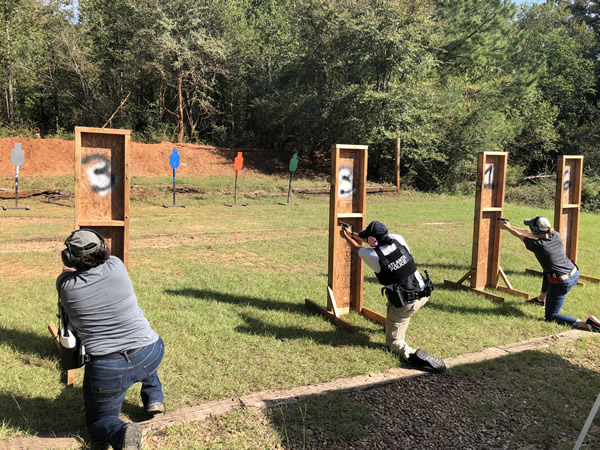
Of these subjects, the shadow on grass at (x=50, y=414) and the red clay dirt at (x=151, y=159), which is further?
the red clay dirt at (x=151, y=159)

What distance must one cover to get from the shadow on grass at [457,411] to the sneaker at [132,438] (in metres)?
1.02

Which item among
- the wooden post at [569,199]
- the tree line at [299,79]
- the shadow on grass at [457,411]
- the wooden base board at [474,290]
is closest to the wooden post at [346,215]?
the shadow on grass at [457,411]

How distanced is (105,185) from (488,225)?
20.1ft

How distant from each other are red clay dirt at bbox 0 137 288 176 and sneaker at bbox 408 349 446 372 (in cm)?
2199

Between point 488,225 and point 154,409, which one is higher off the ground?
point 488,225

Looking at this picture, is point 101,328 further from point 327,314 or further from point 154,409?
point 327,314

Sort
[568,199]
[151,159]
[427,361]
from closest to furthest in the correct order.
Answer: [427,361]
[568,199]
[151,159]

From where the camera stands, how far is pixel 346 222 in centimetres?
635

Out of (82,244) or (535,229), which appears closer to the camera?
(82,244)

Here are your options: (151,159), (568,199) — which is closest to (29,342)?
(568,199)

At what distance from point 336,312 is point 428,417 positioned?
240 cm

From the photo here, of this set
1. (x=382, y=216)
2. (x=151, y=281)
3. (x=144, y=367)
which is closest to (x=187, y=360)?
(x=144, y=367)

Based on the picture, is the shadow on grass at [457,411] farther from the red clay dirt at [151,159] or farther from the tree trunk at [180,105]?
the tree trunk at [180,105]

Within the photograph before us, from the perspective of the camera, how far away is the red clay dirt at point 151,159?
22688 mm
